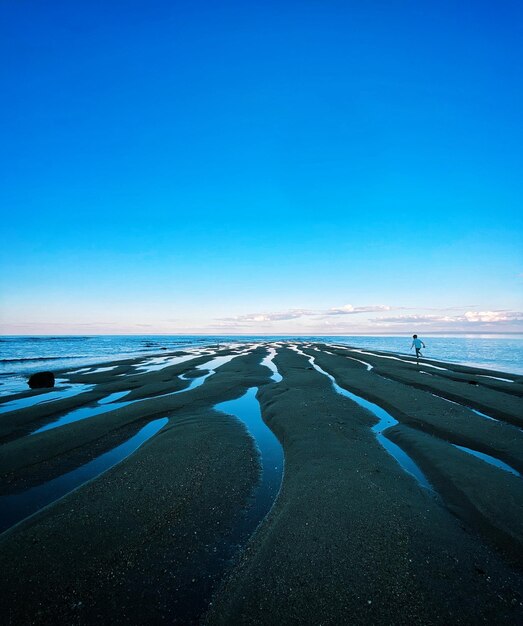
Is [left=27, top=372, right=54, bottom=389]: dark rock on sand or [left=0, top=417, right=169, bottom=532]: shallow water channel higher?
[left=27, top=372, right=54, bottom=389]: dark rock on sand

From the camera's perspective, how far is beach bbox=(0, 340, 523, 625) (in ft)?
10.9

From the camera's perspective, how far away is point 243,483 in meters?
6.18

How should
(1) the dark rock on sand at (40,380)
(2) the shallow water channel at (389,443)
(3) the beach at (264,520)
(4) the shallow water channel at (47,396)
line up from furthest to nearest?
(1) the dark rock on sand at (40,380)
(4) the shallow water channel at (47,396)
(2) the shallow water channel at (389,443)
(3) the beach at (264,520)

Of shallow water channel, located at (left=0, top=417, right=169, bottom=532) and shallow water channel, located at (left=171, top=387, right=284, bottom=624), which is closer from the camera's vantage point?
shallow water channel, located at (left=171, top=387, right=284, bottom=624)

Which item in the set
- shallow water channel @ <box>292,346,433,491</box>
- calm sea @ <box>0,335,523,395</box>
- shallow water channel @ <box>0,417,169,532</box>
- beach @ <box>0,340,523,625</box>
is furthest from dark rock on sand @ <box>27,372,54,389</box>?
shallow water channel @ <box>292,346,433,491</box>

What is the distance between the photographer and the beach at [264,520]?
10.9ft

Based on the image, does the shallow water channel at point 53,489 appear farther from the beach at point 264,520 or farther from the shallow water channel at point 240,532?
the shallow water channel at point 240,532

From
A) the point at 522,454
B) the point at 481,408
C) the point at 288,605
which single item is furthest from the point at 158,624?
the point at 481,408

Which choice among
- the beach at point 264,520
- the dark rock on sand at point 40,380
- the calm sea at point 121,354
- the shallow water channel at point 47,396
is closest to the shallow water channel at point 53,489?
the beach at point 264,520

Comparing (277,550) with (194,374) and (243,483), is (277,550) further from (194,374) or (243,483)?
(194,374)

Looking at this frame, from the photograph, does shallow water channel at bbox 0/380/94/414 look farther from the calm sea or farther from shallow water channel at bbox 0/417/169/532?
shallow water channel at bbox 0/417/169/532

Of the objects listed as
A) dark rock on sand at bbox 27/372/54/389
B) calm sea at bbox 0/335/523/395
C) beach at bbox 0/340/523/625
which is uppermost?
dark rock on sand at bbox 27/372/54/389

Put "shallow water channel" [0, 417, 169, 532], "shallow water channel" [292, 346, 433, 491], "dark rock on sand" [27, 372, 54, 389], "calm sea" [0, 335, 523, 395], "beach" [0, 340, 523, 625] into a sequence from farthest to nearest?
1. "calm sea" [0, 335, 523, 395]
2. "dark rock on sand" [27, 372, 54, 389]
3. "shallow water channel" [292, 346, 433, 491]
4. "shallow water channel" [0, 417, 169, 532]
5. "beach" [0, 340, 523, 625]

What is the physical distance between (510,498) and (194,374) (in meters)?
19.1
